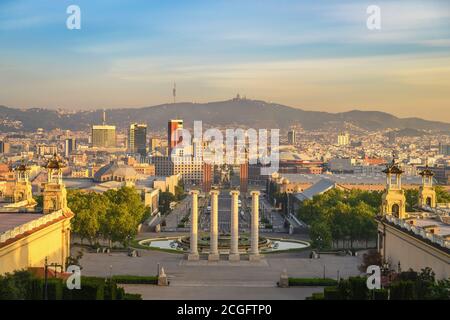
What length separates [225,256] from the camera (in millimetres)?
55219

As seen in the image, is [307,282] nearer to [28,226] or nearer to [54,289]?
[28,226]

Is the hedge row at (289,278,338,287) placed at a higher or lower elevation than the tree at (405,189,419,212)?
lower

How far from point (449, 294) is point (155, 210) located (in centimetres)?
7035

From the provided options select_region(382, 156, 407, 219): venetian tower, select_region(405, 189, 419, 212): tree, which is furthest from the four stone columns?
select_region(405, 189, 419, 212): tree

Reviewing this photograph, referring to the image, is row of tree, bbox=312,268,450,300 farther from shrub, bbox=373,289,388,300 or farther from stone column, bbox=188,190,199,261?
stone column, bbox=188,190,199,261

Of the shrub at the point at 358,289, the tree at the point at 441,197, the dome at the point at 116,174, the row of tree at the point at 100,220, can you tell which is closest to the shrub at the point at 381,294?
the shrub at the point at 358,289

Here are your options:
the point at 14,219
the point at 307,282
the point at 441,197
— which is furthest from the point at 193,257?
the point at 441,197

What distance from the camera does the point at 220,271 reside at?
47594 millimetres

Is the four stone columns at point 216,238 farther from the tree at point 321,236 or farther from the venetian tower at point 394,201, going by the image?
the venetian tower at point 394,201

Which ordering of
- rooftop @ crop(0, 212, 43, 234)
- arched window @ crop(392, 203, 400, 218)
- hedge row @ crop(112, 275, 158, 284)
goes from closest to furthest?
rooftop @ crop(0, 212, 43, 234)
hedge row @ crop(112, 275, 158, 284)
arched window @ crop(392, 203, 400, 218)

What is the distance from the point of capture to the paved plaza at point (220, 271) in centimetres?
3881

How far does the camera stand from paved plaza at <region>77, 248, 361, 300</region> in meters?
38.8
